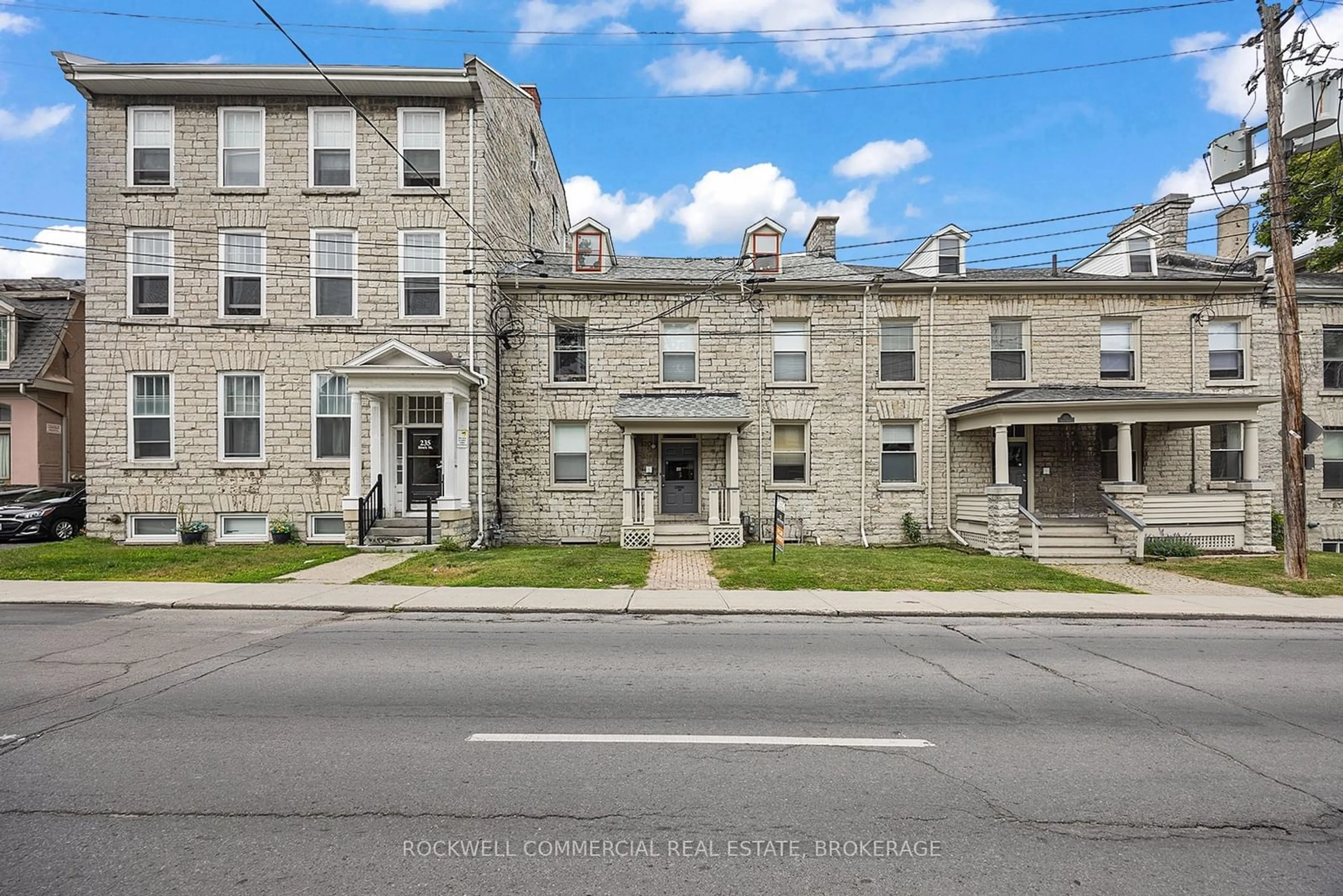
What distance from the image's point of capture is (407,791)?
4.10 m

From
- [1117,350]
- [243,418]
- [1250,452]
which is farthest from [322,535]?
[1250,452]

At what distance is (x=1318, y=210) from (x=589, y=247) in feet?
82.2

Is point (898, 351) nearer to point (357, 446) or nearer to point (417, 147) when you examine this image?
point (417, 147)

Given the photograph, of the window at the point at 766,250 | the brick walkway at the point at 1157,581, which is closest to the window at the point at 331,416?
the window at the point at 766,250

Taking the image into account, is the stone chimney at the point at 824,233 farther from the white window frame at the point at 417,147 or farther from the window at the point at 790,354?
the white window frame at the point at 417,147

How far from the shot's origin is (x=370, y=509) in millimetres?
16781

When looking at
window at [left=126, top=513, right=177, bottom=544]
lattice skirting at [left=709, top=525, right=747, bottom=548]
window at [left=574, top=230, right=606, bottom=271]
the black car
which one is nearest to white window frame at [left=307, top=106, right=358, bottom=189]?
window at [left=574, top=230, right=606, bottom=271]

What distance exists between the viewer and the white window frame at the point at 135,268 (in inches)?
685

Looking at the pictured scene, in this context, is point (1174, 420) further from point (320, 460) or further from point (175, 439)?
point (175, 439)

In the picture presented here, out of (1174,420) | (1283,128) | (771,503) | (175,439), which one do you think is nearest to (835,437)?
(771,503)

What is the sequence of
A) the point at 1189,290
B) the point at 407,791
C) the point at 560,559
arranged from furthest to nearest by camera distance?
the point at 1189,290 < the point at 560,559 < the point at 407,791

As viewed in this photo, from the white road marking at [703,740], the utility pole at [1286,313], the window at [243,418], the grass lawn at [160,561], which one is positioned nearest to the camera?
the white road marking at [703,740]

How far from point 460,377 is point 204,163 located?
30.4 feet

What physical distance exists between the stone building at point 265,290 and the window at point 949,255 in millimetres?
13128
